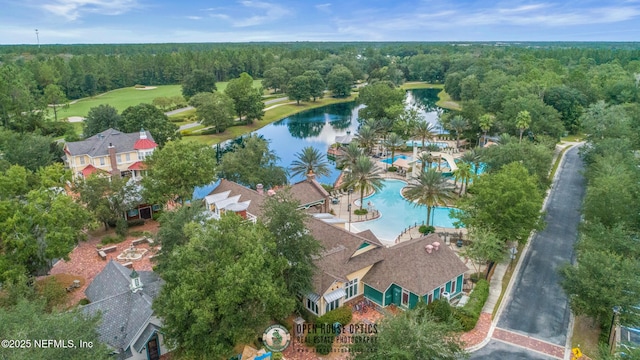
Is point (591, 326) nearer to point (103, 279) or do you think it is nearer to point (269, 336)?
point (269, 336)

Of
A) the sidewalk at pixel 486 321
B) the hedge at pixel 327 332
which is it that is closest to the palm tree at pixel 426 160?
the sidewalk at pixel 486 321

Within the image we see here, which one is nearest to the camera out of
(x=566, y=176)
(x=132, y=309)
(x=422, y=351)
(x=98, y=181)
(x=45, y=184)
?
(x=422, y=351)

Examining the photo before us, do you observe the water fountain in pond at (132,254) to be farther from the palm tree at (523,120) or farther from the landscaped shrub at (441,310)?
the palm tree at (523,120)

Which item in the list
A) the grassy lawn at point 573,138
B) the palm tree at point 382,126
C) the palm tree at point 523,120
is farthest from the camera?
the grassy lawn at point 573,138

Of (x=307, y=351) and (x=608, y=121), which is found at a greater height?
(x=608, y=121)

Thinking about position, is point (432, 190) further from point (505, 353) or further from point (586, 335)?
point (505, 353)

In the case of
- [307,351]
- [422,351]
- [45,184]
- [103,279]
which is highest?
[45,184]

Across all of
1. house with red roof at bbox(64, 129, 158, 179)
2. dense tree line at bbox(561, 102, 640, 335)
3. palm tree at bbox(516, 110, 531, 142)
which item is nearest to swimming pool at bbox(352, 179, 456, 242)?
dense tree line at bbox(561, 102, 640, 335)

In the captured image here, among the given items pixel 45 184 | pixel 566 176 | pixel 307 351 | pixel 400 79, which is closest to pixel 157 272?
pixel 307 351
